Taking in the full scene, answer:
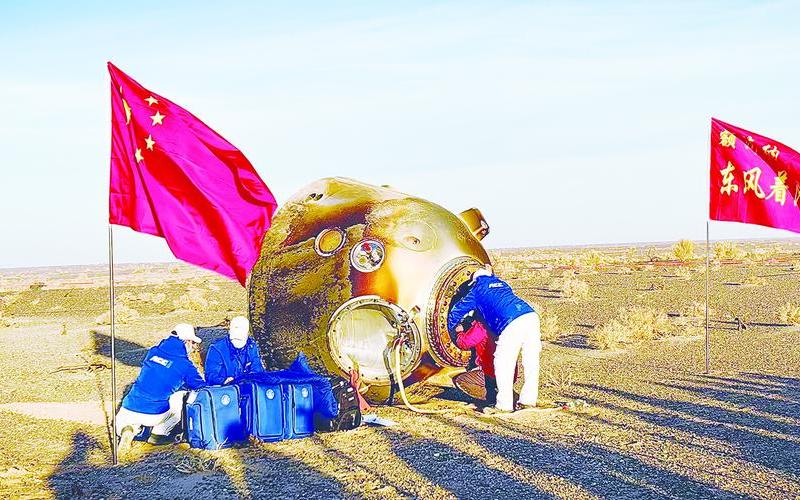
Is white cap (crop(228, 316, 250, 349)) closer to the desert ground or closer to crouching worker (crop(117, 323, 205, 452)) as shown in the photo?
crouching worker (crop(117, 323, 205, 452))

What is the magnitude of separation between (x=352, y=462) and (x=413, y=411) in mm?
2052

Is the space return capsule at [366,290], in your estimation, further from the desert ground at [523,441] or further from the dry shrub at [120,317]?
the dry shrub at [120,317]

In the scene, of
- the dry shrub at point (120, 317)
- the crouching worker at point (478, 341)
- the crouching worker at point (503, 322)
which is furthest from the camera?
the dry shrub at point (120, 317)

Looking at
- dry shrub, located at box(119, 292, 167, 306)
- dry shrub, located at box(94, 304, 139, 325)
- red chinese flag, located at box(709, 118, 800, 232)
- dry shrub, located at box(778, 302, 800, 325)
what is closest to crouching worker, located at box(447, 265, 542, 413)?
red chinese flag, located at box(709, 118, 800, 232)

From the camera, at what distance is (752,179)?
12070mm

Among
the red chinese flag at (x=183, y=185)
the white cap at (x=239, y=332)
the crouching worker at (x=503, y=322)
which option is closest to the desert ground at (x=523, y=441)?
the crouching worker at (x=503, y=322)

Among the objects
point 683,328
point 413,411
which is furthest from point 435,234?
point 683,328

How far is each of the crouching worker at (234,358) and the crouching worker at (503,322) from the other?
2269 millimetres

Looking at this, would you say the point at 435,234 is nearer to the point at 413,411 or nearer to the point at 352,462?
the point at 413,411

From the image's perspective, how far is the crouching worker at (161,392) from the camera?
8.24 m

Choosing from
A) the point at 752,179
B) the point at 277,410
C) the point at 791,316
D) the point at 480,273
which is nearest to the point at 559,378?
the point at 480,273

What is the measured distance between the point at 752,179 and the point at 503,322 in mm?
5529

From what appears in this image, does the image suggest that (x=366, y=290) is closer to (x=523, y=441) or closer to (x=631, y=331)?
(x=523, y=441)

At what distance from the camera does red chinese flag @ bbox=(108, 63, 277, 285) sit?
27.2ft
